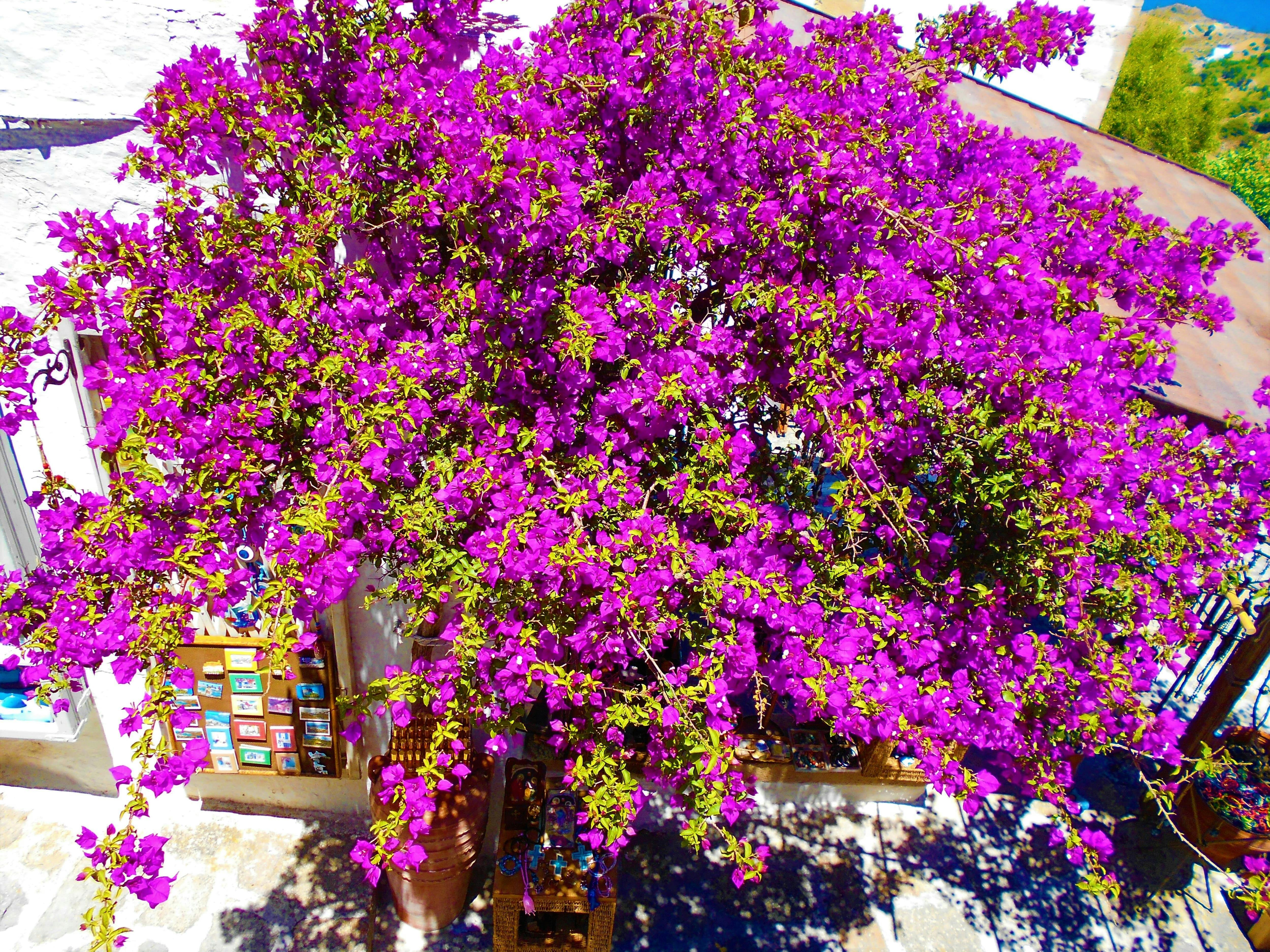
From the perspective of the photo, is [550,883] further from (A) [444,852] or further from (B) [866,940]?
(B) [866,940]

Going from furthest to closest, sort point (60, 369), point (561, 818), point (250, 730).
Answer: point (250, 730), point (561, 818), point (60, 369)

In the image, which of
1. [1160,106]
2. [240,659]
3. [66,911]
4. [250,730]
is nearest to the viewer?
[66,911]

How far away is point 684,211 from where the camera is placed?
305cm

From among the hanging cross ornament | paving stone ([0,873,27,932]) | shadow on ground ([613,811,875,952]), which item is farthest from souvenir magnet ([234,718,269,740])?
shadow on ground ([613,811,875,952])

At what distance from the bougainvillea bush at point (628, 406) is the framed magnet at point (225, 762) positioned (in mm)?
1913

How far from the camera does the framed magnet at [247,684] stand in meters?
4.43

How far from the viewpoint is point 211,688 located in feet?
14.7

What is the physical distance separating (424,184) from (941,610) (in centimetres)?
269

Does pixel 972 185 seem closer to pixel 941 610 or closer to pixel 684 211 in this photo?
pixel 684 211

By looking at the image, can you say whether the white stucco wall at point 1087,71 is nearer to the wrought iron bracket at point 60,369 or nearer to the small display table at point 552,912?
the wrought iron bracket at point 60,369

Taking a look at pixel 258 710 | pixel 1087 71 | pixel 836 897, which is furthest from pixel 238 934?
pixel 1087 71

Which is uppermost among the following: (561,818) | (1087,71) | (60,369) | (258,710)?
(1087,71)

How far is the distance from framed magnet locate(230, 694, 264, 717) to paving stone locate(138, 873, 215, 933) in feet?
3.16

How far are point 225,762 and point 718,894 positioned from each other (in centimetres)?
309
